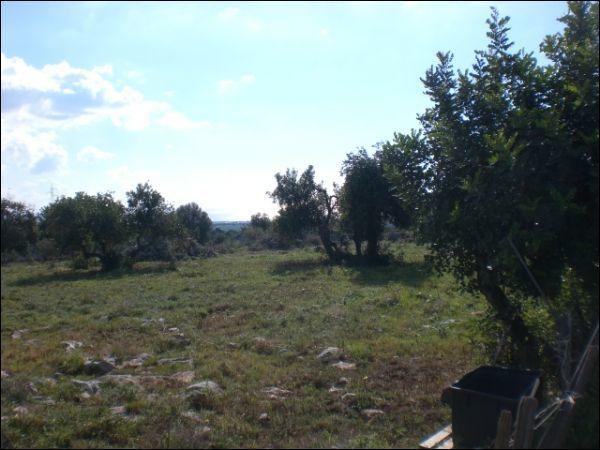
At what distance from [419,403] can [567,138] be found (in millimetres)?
3614

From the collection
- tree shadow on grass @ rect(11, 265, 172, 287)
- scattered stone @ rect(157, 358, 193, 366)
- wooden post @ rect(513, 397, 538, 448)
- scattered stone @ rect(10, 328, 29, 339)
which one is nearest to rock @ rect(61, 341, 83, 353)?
scattered stone @ rect(10, 328, 29, 339)

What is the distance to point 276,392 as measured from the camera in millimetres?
7297

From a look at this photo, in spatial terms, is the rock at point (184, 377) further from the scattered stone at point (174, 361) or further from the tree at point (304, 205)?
the tree at point (304, 205)

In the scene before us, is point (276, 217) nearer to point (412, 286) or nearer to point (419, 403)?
point (412, 286)

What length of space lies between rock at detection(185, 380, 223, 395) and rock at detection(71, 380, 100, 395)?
1244 millimetres

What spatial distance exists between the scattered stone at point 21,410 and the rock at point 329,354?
4.49 meters

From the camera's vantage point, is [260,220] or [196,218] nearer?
[260,220]

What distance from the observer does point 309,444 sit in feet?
18.1

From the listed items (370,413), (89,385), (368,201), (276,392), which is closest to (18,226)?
(368,201)

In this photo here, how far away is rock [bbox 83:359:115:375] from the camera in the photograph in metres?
8.23

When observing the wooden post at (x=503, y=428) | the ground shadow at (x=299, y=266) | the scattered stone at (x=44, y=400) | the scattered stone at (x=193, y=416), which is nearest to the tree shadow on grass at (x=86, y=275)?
the ground shadow at (x=299, y=266)

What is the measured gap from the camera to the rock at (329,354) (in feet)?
29.4

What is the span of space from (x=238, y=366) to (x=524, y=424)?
5.20 m

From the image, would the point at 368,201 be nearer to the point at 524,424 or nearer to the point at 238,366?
the point at 238,366
